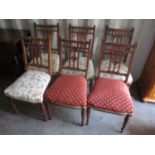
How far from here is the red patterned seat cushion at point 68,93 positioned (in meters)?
1.34

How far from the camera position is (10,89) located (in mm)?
1445

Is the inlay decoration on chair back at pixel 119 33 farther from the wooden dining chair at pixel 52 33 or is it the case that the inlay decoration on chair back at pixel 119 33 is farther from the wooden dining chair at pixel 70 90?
the wooden dining chair at pixel 52 33

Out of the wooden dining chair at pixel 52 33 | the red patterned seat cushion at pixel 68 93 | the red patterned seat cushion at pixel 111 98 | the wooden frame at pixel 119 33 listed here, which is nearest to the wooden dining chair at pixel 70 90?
the red patterned seat cushion at pixel 68 93

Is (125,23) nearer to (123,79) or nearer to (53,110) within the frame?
(123,79)

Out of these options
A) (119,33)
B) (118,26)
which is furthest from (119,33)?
(118,26)

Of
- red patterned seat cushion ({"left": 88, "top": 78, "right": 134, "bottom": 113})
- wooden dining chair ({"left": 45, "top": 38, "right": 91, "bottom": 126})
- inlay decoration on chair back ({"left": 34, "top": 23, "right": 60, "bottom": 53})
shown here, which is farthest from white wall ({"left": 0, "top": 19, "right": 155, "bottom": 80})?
red patterned seat cushion ({"left": 88, "top": 78, "right": 134, "bottom": 113})

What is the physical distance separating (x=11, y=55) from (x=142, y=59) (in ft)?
6.52

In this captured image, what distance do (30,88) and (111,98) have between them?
868 millimetres

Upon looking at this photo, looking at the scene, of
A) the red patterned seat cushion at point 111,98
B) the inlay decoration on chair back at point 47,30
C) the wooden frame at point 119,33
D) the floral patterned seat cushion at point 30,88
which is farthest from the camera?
the inlay decoration on chair back at point 47,30

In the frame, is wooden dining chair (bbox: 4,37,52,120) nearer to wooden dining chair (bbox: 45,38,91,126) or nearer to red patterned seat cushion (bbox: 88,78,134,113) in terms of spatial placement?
wooden dining chair (bbox: 45,38,91,126)

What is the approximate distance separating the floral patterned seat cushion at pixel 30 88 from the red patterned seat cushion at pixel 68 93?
3.5 inches

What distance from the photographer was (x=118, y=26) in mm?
1855

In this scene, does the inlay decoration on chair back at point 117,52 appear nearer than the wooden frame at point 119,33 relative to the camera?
Yes
